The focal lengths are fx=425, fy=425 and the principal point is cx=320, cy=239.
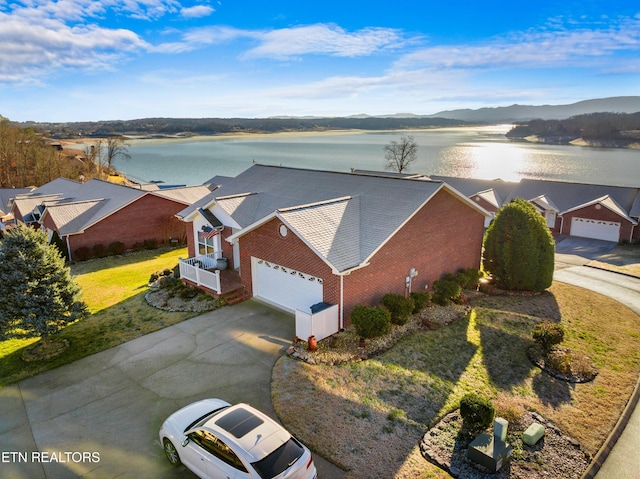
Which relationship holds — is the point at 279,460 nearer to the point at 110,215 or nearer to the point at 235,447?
the point at 235,447

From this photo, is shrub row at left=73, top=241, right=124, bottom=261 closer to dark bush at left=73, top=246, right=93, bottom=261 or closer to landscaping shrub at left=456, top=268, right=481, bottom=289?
dark bush at left=73, top=246, right=93, bottom=261

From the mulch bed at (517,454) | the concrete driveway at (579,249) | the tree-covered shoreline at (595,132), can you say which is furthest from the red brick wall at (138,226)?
the tree-covered shoreline at (595,132)

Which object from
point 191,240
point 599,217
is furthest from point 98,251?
point 599,217

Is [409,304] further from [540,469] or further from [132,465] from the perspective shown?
[132,465]

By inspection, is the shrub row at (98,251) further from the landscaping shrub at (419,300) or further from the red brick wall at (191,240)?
the landscaping shrub at (419,300)

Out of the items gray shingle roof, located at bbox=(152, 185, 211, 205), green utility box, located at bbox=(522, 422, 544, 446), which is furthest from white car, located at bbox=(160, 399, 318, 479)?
gray shingle roof, located at bbox=(152, 185, 211, 205)
